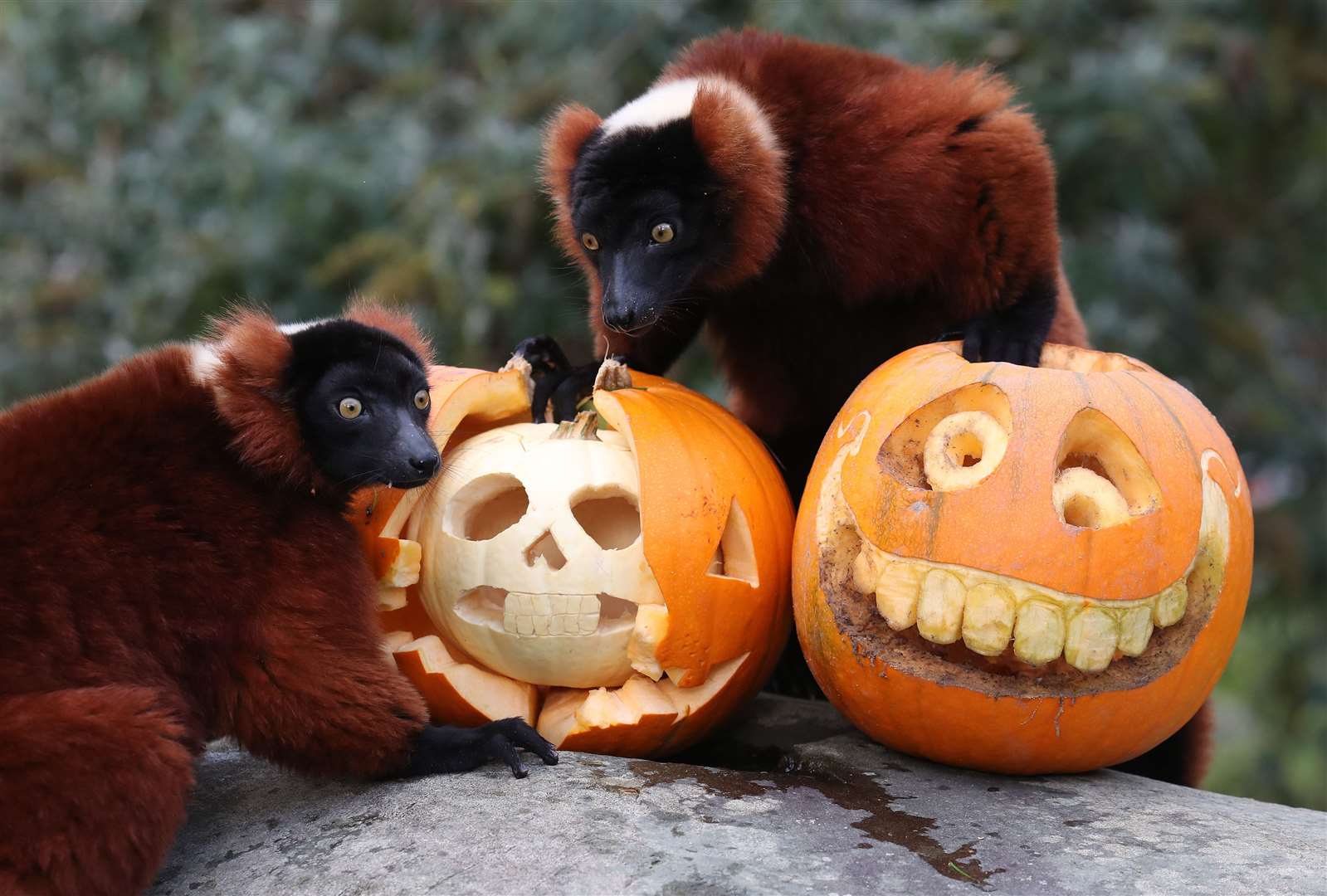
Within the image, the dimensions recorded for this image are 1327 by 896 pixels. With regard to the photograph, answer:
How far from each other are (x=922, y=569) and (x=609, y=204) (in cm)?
126

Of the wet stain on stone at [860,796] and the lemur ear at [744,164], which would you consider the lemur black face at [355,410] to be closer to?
the wet stain on stone at [860,796]

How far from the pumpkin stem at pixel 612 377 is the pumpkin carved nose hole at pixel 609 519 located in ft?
0.92

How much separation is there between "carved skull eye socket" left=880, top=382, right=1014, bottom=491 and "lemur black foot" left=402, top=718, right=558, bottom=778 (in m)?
0.98

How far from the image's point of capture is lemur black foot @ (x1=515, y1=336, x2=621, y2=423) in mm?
3408

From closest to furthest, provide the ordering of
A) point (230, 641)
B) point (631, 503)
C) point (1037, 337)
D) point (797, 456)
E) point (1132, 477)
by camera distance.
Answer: point (230, 641), point (1132, 477), point (631, 503), point (1037, 337), point (797, 456)

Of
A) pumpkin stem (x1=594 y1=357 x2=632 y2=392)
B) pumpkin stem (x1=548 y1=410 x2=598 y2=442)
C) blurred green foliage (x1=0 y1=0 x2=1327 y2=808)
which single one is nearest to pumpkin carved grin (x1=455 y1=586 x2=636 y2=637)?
pumpkin stem (x1=548 y1=410 x2=598 y2=442)

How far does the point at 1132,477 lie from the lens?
281 centimetres

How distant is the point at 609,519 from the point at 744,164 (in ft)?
3.12

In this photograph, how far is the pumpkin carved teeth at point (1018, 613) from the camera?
268 centimetres

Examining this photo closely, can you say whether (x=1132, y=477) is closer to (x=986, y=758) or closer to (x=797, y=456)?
(x=986, y=758)

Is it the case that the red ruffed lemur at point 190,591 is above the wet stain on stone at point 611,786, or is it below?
above

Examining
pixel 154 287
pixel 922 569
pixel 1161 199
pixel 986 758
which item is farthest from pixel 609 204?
pixel 1161 199

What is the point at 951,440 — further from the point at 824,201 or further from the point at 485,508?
the point at 485,508

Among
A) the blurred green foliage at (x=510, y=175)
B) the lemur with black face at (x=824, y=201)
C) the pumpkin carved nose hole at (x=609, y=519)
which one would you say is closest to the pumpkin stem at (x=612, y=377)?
the lemur with black face at (x=824, y=201)
